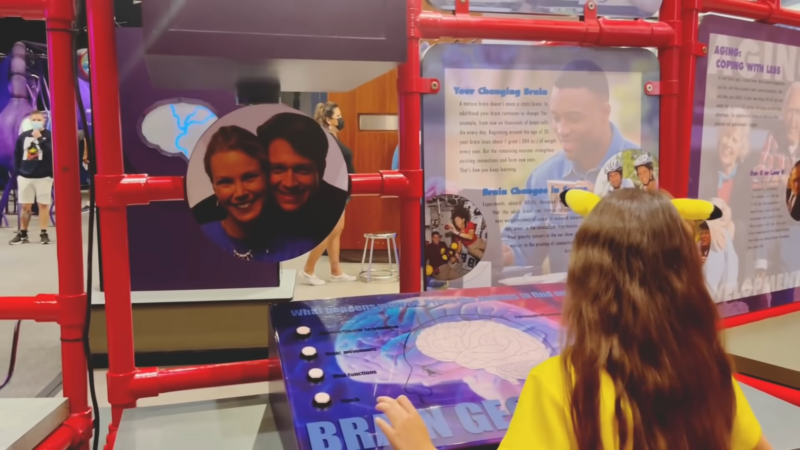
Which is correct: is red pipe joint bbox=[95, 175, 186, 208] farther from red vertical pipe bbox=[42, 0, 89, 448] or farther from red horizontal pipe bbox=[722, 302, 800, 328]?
red horizontal pipe bbox=[722, 302, 800, 328]

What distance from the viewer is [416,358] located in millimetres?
954

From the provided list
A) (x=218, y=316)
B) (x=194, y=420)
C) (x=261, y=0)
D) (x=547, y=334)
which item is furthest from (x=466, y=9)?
(x=218, y=316)

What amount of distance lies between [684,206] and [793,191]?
4.92 feet

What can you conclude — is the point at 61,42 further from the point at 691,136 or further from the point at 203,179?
the point at 691,136

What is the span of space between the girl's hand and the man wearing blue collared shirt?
820 millimetres

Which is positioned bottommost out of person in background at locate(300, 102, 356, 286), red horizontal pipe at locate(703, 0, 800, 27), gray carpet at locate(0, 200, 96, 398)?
gray carpet at locate(0, 200, 96, 398)

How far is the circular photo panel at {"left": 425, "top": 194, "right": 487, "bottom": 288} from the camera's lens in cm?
148

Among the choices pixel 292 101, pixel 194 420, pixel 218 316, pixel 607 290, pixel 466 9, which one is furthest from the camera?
pixel 292 101

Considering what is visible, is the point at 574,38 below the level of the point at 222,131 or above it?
above

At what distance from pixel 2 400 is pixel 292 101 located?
4.77 meters

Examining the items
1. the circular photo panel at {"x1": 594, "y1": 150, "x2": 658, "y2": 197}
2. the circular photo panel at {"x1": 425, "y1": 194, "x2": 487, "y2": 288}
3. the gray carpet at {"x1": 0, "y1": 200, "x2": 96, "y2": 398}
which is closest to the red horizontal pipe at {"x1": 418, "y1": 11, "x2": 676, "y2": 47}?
the circular photo panel at {"x1": 594, "y1": 150, "x2": 658, "y2": 197}

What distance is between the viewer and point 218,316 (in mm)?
2812

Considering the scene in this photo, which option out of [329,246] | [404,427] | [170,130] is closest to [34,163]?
[329,246]

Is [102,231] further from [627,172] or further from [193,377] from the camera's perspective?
[627,172]
